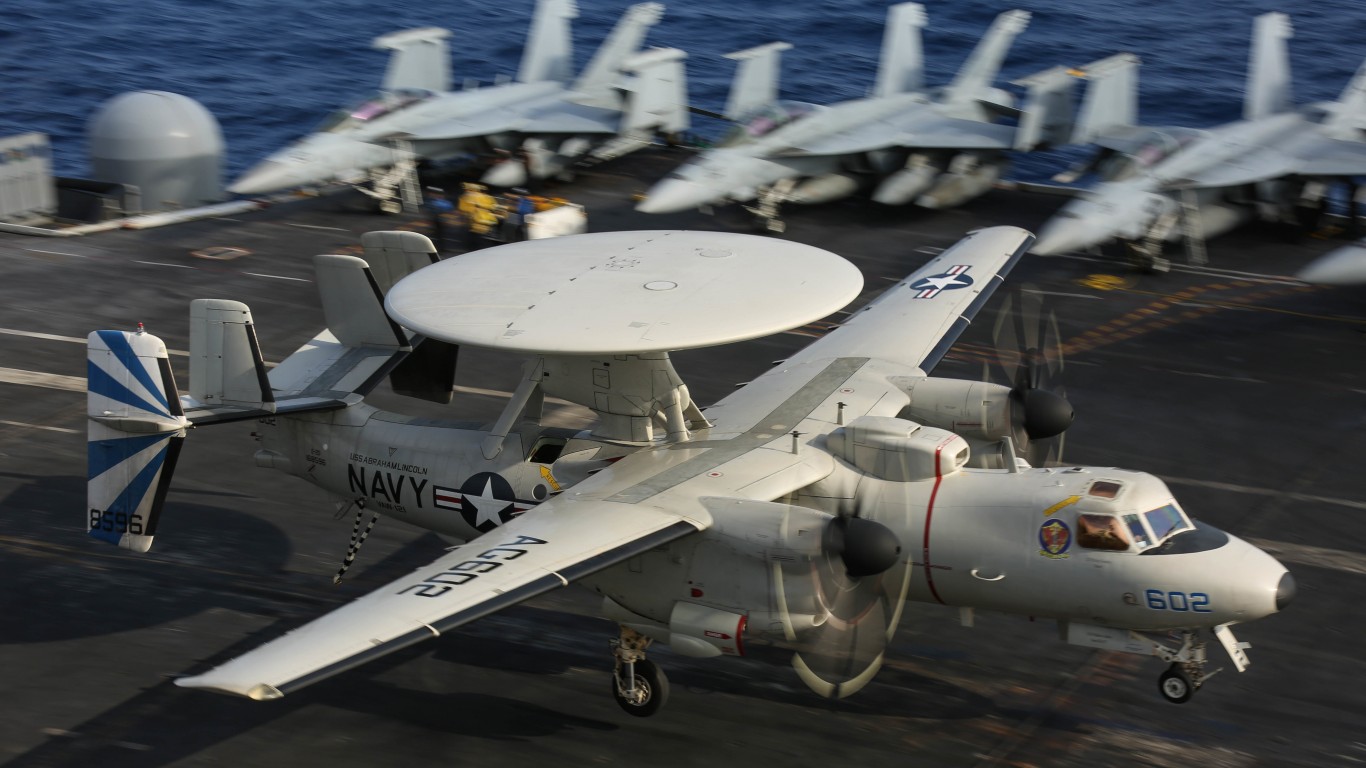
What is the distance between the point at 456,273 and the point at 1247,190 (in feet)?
118

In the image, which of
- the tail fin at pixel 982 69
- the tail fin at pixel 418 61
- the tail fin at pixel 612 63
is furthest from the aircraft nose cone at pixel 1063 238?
the tail fin at pixel 418 61

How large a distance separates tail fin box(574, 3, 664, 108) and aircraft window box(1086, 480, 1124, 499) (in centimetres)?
3910

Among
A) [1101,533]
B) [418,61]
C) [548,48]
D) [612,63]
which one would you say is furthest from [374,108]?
[1101,533]

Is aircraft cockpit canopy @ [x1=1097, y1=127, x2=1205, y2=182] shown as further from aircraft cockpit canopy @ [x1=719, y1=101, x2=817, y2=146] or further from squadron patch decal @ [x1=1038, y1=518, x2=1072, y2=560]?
squadron patch decal @ [x1=1038, y1=518, x2=1072, y2=560]

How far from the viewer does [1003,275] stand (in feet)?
104

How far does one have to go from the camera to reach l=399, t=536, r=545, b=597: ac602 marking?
63.9 feet

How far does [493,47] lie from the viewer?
97.1m

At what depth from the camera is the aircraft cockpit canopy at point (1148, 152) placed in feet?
154

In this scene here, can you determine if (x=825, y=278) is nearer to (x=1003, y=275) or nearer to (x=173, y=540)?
(x=1003, y=275)

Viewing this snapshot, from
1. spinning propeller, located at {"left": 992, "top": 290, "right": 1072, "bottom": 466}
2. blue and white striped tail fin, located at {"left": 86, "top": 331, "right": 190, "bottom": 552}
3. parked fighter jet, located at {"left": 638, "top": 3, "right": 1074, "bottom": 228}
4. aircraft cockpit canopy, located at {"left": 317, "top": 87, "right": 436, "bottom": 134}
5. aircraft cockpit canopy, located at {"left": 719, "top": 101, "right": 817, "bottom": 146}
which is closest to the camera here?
blue and white striped tail fin, located at {"left": 86, "top": 331, "right": 190, "bottom": 552}

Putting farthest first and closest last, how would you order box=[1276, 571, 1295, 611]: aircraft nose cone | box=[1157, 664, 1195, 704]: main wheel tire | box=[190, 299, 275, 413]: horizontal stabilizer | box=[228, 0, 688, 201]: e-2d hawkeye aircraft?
box=[228, 0, 688, 201]: e-2d hawkeye aircraft, box=[190, 299, 275, 413]: horizontal stabilizer, box=[1157, 664, 1195, 704]: main wheel tire, box=[1276, 571, 1295, 611]: aircraft nose cone

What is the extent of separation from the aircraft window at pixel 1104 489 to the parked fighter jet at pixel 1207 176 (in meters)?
23.1

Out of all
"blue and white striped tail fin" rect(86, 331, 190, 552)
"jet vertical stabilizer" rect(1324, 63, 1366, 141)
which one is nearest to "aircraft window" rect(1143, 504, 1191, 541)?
"blue and white striped tail fin" rect(86, 331, 190, 552)

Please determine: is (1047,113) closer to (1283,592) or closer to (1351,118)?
(1351,118)
